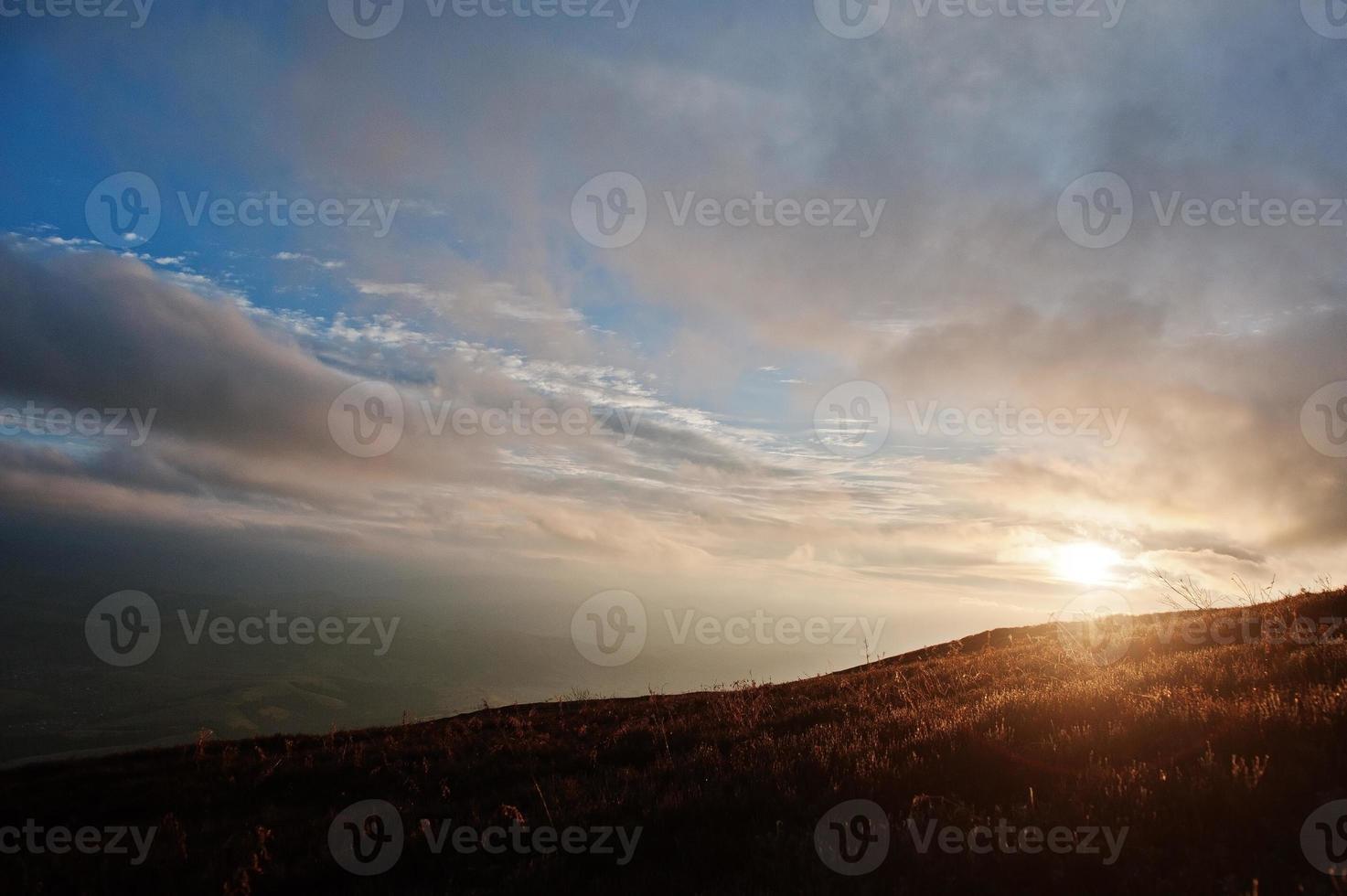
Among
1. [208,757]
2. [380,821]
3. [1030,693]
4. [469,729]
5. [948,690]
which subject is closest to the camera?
[380,821]

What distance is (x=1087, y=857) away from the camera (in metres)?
4.23

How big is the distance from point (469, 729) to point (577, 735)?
3577mm

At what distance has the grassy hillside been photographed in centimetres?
432

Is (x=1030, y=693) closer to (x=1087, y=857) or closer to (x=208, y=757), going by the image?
(x=1087, y=857)

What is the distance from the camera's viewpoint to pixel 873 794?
230 inches

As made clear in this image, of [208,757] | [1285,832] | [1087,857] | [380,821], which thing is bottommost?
[208,757]

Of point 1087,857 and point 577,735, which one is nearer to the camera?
point 1087,857

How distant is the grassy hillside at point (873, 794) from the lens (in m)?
4.32

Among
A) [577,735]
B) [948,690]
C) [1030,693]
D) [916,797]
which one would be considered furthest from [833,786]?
[577,735]

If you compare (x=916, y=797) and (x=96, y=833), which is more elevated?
(x=916, y=797)

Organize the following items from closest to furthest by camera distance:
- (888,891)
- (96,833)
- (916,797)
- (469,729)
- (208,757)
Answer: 1. (888,891)
2. (916,797)
3. (96,833)
4. (208,757)
5. (469,729)

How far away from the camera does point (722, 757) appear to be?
8.49 meters

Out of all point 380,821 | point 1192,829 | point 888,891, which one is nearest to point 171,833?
point 380,821

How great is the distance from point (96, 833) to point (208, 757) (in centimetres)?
665
